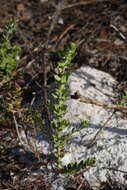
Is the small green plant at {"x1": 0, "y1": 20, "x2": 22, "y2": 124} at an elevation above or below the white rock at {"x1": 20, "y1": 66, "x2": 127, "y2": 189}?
above

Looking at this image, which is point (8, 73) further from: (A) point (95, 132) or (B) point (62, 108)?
(A) point (95, 132)

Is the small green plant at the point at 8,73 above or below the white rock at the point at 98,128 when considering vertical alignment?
above

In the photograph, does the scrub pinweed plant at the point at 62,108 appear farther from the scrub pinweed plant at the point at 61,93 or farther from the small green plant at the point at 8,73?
the small green plant at the point at 8,73

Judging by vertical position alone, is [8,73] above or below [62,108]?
above

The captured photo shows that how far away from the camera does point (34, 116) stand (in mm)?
2146

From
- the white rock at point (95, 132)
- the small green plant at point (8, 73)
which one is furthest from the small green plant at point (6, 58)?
the white rock at point (95, 132)

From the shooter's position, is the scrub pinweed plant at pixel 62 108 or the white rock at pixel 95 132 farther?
the white rock at pixel 95 132

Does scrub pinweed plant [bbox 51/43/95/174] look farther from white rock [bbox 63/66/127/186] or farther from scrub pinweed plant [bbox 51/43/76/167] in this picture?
white rock [bbox 63/66/127/186]

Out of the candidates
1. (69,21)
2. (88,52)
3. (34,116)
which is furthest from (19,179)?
(69,21)

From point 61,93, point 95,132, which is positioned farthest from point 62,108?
point 95,132

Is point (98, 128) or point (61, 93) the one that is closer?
point (61, 93)

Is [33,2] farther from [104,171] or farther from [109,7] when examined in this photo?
[104,171]

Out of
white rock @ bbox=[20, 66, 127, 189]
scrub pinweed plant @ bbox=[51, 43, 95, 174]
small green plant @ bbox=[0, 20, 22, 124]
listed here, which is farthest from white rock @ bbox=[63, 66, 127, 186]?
small green plant @ bbox=[0, 20, 22, 124]

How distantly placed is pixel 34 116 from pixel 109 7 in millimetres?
1732
